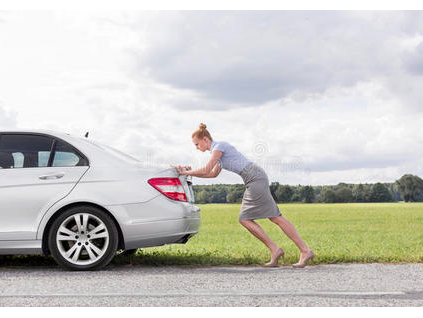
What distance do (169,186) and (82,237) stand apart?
1.21 m

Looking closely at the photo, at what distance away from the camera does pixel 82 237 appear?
669cm

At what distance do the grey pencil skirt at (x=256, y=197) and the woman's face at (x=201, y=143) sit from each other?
595 mm

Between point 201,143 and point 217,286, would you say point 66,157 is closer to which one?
point 201,143

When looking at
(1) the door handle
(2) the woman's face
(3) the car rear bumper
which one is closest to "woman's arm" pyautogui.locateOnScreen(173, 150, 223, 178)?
(2) the woman's face

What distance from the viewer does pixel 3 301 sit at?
504 cm

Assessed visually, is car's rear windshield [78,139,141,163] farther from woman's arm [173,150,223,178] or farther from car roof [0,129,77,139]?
woman's arm [173,150,223,178]

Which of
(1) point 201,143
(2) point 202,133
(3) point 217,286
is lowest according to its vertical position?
(3) point 217,286

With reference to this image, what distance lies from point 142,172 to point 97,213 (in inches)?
29.3

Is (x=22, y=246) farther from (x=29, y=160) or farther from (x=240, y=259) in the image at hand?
(x=240, y=259)

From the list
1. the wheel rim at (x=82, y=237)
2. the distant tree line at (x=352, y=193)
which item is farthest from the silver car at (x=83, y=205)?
the distant tree line at (x=352, y=193)

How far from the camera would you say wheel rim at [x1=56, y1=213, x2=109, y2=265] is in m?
6.68

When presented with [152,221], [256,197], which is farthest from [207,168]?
[152,221]

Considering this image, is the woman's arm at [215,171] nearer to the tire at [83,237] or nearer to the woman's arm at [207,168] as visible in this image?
the woman's arm at [207,168]

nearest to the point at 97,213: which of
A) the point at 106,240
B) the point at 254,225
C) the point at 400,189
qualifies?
the point at 106,240
